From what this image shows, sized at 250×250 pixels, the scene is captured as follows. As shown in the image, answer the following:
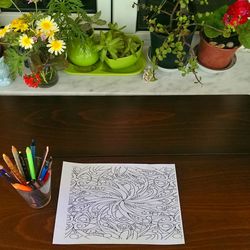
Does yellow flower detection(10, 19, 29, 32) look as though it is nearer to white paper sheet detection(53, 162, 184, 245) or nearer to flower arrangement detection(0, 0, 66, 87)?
flower arrangement detection(0, 0, 66, 87)

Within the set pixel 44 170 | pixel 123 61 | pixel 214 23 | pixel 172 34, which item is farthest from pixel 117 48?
pixel 44 170

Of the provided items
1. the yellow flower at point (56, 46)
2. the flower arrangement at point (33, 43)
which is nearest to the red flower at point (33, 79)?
the flower arrangement at point (33, 43)

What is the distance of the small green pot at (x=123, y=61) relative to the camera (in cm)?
98

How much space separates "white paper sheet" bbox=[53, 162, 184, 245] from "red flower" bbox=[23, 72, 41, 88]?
25 cm

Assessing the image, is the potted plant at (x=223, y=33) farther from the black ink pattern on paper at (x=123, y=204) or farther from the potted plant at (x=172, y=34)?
the black ink pattern on paper at (x=123, y=204)

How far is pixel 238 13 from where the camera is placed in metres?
0.84

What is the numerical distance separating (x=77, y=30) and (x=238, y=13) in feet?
1.34

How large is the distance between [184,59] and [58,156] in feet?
1.51

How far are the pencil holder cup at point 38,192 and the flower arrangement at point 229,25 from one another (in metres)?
0.56

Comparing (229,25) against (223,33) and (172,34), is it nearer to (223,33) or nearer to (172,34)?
(223,33)

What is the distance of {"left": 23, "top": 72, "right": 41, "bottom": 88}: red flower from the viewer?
3.01 feet

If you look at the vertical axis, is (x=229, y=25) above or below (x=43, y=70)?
above

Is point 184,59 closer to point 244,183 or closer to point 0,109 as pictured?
point 244,183

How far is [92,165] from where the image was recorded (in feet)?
2.76
